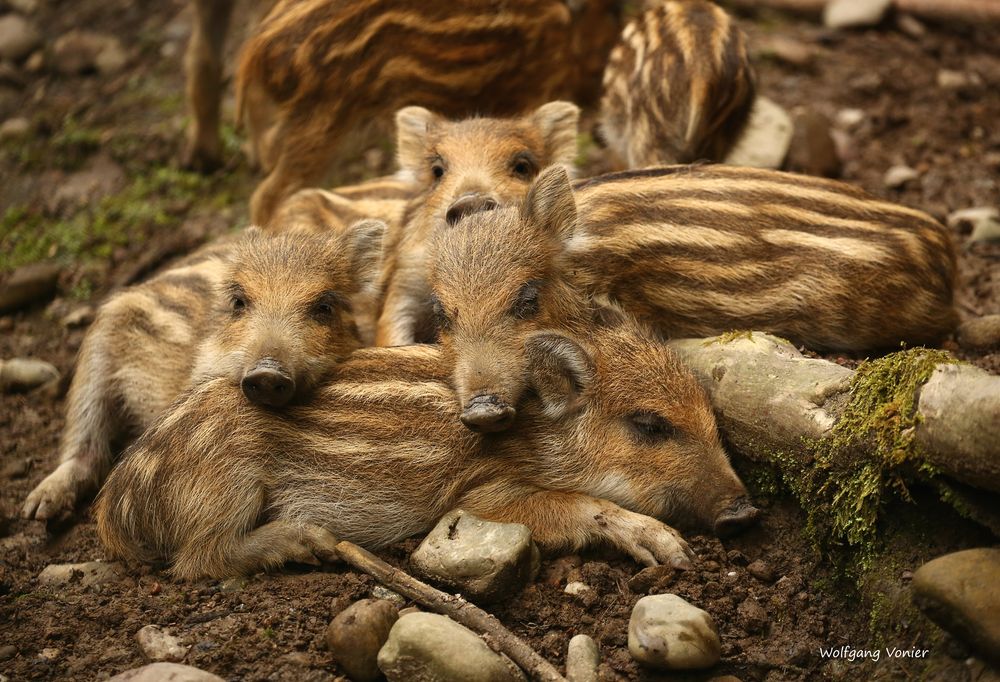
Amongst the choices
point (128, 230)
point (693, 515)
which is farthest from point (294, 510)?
point (128, 230)

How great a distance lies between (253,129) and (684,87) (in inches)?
72.6

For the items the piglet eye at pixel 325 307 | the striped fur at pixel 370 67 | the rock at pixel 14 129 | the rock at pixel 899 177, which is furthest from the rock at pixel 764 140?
the rock at pixel 14 129

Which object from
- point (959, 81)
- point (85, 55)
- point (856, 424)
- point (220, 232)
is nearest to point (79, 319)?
point (220, 232)

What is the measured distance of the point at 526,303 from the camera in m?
3.41

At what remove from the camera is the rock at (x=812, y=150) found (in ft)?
17.4

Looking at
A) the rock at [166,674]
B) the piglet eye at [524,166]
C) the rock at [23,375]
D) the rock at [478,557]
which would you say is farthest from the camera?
the rock at [23,375]

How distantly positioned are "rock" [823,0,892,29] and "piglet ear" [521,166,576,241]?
3.74 m

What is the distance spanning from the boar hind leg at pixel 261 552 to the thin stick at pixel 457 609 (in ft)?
0.19

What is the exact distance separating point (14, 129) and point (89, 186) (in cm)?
71

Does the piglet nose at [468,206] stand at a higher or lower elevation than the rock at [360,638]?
higher

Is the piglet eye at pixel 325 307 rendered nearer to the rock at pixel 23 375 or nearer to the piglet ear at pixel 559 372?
the piglet ear at pixel 559 372

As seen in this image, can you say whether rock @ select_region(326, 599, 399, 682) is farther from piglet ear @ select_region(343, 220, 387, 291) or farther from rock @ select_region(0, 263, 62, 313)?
rock @ select_region(0, 263, 62, 313)

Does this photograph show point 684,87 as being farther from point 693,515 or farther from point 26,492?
point 26,492

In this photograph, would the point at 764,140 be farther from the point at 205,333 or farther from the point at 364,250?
the point at 205,333
